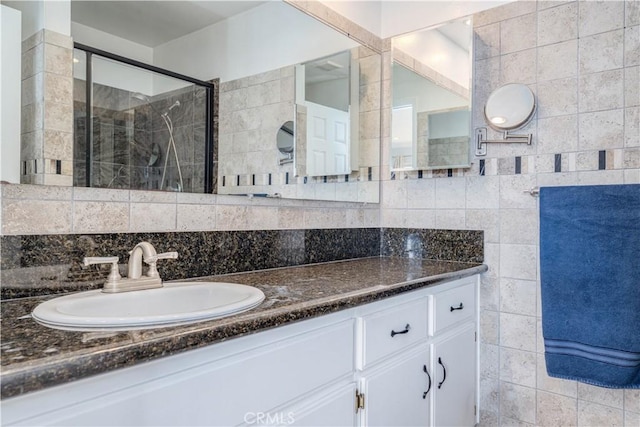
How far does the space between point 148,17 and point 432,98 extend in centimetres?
131

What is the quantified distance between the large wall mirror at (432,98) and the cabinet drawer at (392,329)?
0.81 m

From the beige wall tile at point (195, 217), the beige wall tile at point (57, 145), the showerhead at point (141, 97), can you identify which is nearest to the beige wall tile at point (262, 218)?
the beige wall tile at point (195, 217)

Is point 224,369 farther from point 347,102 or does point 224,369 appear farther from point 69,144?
point 347,102

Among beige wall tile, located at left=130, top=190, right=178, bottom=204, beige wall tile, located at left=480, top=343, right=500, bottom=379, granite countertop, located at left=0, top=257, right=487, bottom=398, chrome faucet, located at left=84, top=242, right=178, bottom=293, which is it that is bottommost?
beige wall tile, located at left=480, top=343, right=500, bottom=379

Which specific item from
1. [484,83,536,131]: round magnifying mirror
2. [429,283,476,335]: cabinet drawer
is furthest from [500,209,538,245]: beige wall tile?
[484,83,536,131]: round magnifying mirror

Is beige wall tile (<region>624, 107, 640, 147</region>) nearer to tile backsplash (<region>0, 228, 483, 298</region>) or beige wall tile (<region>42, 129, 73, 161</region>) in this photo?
tile backsplash (<region>0, 228, 483, 298</region>)

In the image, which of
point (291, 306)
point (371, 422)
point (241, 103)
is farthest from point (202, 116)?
point (371, 422)

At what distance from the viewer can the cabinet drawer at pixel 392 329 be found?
121 centimetres

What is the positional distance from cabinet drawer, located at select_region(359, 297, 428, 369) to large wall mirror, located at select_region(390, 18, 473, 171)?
2.66 ft

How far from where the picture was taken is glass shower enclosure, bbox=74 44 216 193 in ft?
3.68

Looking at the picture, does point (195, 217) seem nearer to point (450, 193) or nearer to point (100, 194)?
point (100, 194)

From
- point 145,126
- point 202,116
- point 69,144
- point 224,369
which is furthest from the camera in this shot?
point 202,116

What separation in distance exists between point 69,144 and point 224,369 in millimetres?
729

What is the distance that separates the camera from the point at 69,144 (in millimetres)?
1098
